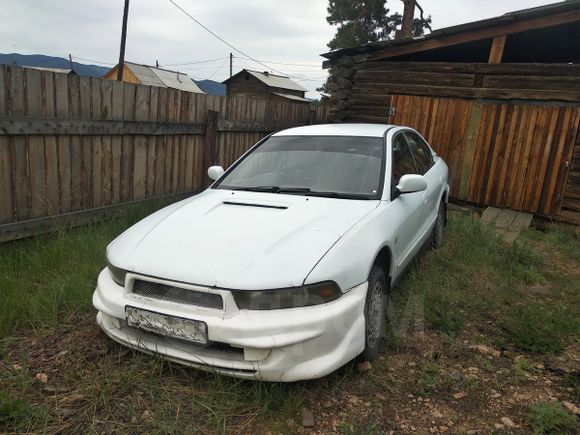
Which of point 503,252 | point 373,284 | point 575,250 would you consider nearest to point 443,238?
point 503,252

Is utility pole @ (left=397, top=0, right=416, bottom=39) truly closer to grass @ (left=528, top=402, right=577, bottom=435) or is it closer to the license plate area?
grass @ (left=528, top=402, right=577, bottom=435)

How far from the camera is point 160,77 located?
1759 inches

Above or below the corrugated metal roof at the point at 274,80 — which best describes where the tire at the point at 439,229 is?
below

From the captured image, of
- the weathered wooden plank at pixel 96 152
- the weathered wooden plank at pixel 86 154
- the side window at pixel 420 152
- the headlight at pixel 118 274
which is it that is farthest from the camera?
the weathered wooden plank at pixel 96 152

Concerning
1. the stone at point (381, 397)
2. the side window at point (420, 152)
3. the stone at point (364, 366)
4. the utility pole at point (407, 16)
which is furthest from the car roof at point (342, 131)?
the utility pole at point (407, 16)

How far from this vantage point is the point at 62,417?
7.41 ft

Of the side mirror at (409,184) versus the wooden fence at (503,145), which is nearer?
the side mirror at (409,184)

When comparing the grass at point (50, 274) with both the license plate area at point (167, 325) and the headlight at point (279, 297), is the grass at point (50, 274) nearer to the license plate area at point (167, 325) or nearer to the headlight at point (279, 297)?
the license plate area at point (167, 325)

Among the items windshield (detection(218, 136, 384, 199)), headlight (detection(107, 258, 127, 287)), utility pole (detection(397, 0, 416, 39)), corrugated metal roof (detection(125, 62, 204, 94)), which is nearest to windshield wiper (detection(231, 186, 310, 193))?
windshield (detection(218, 136, 384, 199))

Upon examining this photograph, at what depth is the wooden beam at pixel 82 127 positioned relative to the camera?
4.03m

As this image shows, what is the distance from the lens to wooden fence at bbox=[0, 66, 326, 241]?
4.12 metres

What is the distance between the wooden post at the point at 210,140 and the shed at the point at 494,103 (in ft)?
12.3

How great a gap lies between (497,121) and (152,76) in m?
42.1

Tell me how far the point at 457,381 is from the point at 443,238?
3191 millimetres
